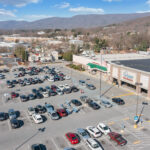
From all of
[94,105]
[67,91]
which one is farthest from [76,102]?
[67,91]

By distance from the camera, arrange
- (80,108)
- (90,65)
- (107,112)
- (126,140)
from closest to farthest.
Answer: (126,140) < (107,112) < (80,108) < (90,65)

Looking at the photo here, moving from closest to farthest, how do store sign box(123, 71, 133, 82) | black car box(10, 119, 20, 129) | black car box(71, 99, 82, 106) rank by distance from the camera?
1. black car box(10, 119, 20, 129)
2. black car box(71, 99, 82, 106)
3. store sign box(123, 71, 133, 82)

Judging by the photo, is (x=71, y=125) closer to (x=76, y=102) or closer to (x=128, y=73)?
(x=76, y=102)

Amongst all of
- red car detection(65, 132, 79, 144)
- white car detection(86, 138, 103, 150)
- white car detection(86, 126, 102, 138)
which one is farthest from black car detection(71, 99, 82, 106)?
white car detection(86, 138, 103, 150)

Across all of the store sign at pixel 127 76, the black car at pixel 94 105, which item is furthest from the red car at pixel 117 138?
the store sign at pixel 127 76

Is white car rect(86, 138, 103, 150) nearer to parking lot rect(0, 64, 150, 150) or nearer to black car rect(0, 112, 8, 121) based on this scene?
parking lot rect(0, 64, 150, 150)

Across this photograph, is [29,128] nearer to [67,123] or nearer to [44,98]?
[67,123]

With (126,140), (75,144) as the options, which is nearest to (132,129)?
(126,140)
